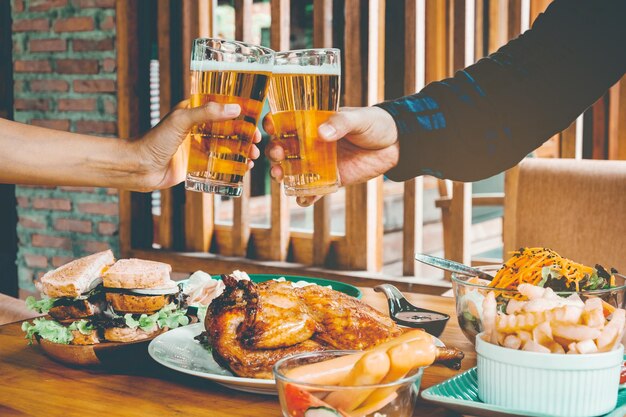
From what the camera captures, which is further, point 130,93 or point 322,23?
point 130,93

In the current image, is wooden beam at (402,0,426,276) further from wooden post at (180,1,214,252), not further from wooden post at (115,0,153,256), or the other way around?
wooden post at (115,0,153,256)

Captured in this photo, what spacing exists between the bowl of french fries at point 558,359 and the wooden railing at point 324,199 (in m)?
1.88

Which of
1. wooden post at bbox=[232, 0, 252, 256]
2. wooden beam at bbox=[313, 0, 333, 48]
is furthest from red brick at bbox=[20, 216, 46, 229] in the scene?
wooden beam at bbox=[313, 0, 333, 48]

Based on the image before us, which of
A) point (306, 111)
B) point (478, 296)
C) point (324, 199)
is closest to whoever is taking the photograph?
point (478, 296)

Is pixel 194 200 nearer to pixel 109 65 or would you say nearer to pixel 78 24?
pixel 109 65

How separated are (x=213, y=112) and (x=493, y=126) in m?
0.91

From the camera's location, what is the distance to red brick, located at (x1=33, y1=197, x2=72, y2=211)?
3457 mm

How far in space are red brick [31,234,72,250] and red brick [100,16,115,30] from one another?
1.03 m

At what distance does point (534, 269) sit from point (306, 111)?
17.6 inches

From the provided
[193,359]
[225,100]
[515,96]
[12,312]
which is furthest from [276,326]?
[12,312]

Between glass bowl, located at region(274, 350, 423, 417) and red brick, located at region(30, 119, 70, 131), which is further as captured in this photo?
red brick, located at region(30, 119, 70, 131)

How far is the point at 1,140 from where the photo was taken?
1.45 m

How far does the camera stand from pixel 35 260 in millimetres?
3564

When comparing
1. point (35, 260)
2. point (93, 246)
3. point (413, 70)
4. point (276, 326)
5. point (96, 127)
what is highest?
point (413, 70)
